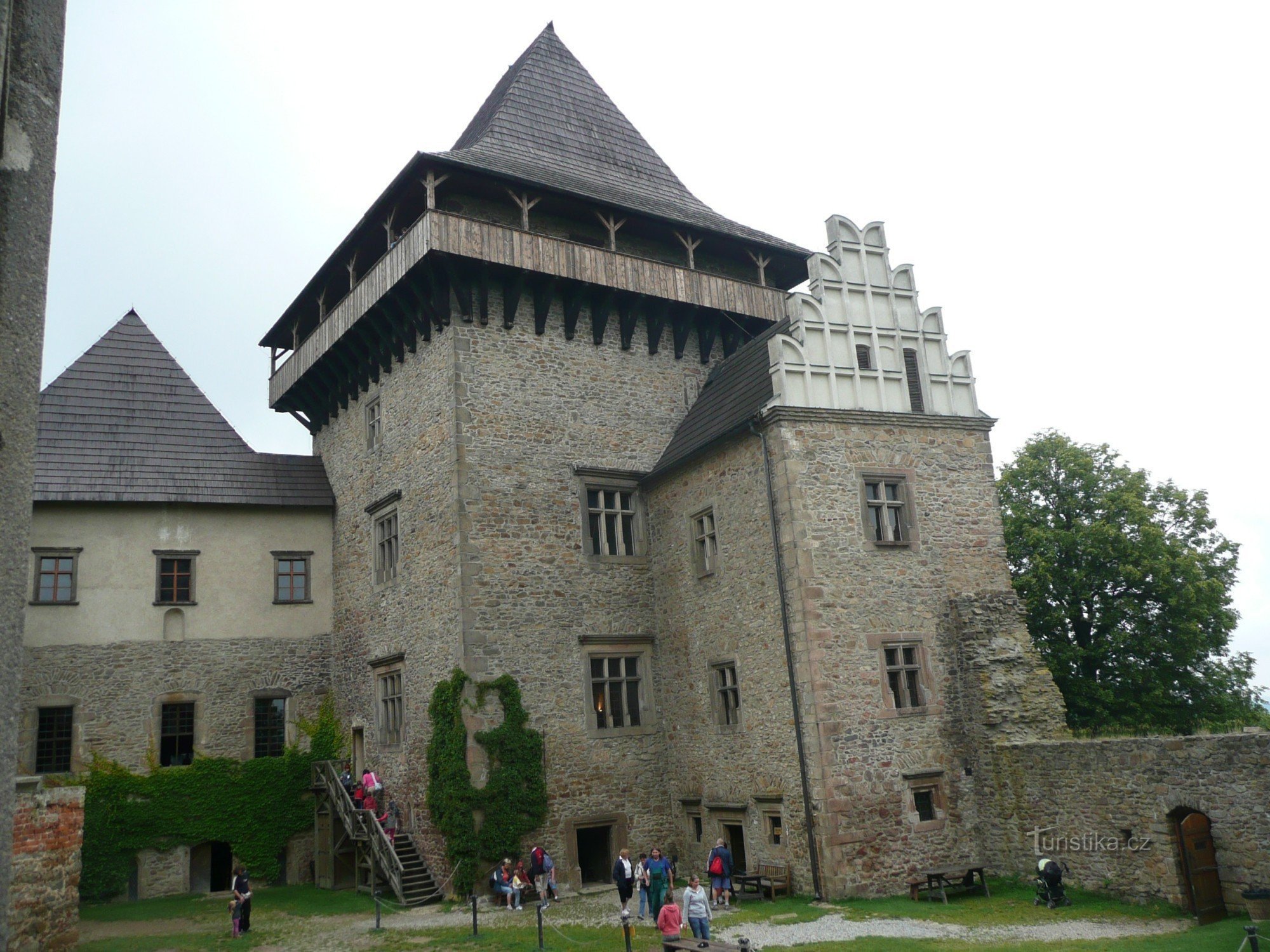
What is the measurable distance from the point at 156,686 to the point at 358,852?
19.8ft

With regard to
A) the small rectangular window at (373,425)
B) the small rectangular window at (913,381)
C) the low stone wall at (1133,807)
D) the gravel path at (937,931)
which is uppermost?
the small rectangular window at (373,425)

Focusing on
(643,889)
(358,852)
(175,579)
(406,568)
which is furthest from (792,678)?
(175,579)

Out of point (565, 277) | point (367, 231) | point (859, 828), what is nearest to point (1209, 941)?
point (859, 828)

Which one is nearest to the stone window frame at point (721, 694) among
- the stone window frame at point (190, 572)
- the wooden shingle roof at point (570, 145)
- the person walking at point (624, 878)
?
the person walking at point (624, 878)

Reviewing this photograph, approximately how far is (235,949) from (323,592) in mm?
10190

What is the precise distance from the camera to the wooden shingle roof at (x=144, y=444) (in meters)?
22.8

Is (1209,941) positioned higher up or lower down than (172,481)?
lower down

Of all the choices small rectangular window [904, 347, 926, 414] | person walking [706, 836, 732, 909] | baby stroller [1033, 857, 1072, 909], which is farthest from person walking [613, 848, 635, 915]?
small rectangular window [904, 347, 926, 414]

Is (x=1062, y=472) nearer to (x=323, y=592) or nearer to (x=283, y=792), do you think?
(x=323, y=592)

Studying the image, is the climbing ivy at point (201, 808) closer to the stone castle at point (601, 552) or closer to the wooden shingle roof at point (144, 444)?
the stone castle at point (601, 552)

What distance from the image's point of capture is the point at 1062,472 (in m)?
29.7

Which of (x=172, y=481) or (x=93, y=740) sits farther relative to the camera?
(x=172, y=481)

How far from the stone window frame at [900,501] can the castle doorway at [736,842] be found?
5.50m

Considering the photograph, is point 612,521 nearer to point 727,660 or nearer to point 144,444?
point 727,660
